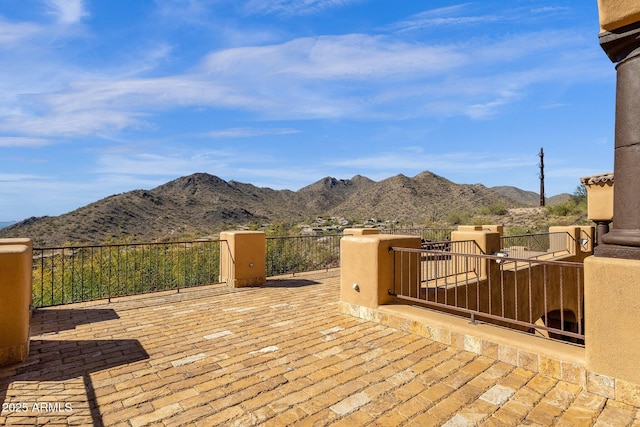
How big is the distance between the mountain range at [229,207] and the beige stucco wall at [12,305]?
22.4 meters

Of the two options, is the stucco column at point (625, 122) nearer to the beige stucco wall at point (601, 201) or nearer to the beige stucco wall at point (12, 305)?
the beige stucco wall at point (12, 305)

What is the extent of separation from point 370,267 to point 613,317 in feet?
9.70

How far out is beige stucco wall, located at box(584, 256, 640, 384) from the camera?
2881mm

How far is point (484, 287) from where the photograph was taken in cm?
861

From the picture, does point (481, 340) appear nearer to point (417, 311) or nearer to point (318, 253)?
point (417, 311)

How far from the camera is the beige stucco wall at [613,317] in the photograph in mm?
2881

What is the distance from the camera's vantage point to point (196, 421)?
2699 millimetres

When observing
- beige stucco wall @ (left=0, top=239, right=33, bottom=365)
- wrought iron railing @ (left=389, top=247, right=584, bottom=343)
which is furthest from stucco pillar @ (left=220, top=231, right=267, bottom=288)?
beige stucco wall @ (left=0, top=239, right=33, bottom=365)

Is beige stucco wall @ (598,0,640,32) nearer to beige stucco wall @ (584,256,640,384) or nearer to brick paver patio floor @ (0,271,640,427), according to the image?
beige stucco wall @ (584,256,640,384)

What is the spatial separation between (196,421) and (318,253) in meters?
11.4

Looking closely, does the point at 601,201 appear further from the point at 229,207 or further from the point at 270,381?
the point at 229,207

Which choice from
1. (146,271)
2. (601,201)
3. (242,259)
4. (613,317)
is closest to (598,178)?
(601,201)

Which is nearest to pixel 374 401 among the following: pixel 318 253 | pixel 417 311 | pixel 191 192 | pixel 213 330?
pixel 417 311

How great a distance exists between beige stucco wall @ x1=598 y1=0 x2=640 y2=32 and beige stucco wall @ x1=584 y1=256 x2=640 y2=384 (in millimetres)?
2012
